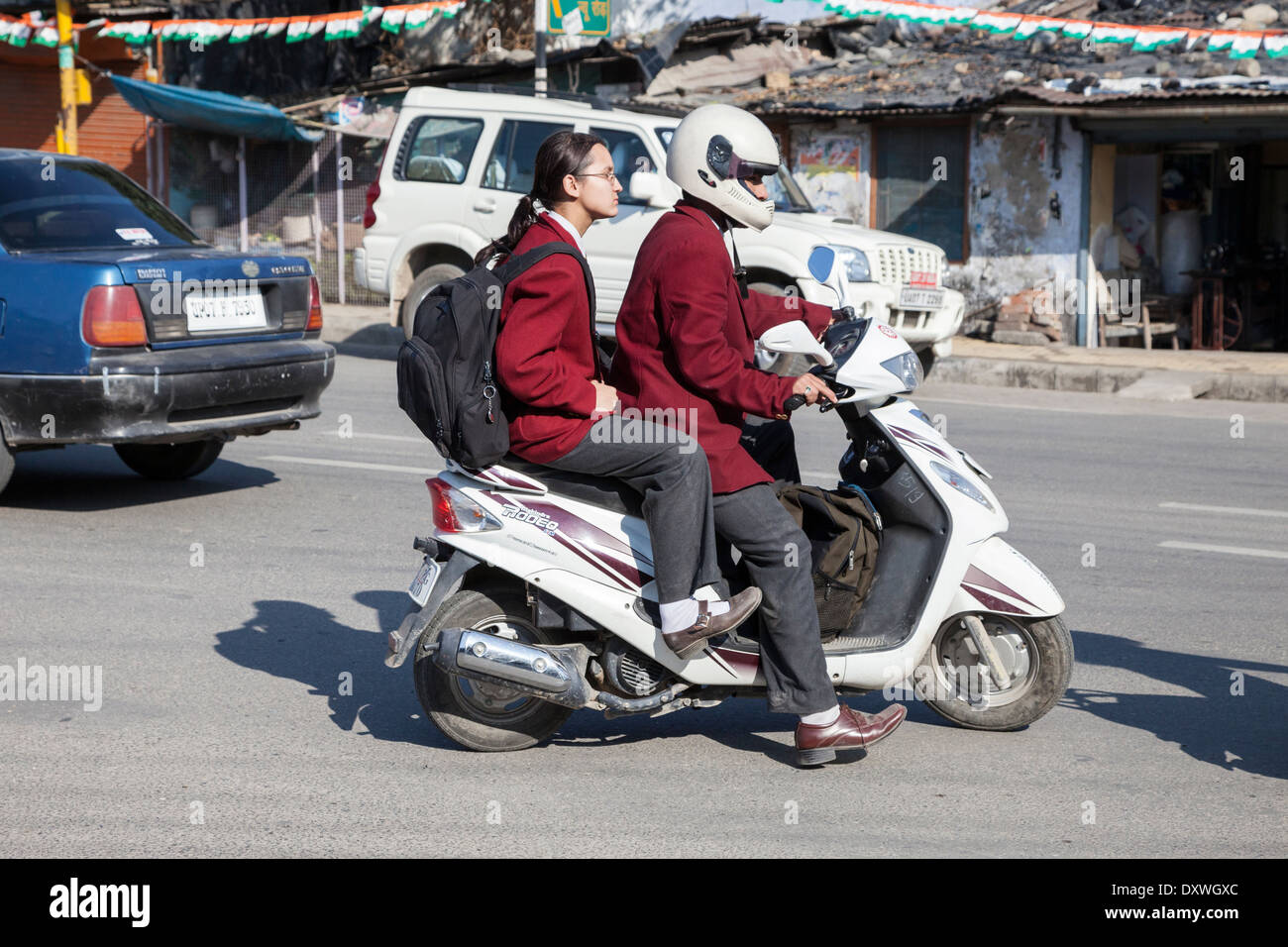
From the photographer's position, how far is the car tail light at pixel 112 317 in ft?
24.0

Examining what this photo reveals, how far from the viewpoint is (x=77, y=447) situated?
978 cm

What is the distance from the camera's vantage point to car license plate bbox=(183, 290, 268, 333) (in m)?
7.66

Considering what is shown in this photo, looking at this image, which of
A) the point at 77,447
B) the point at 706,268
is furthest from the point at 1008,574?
the point at 77,447

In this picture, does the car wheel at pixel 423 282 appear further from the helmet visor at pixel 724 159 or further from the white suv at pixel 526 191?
the helmet visor at pixel 724 159

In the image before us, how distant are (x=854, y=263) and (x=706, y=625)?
8685mm

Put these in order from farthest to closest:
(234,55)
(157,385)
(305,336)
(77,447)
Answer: (234,55) < (77,447) < (305,336) < (157,385)

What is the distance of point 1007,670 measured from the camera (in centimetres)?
473

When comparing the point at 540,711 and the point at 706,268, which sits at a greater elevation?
the point at 706,268

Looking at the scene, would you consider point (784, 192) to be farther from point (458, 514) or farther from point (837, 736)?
point (837, 736)

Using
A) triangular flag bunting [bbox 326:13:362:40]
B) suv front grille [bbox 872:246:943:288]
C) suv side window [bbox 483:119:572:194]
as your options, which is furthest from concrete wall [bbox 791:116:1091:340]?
triangular flag bunting [bbox 326:13:362:40]

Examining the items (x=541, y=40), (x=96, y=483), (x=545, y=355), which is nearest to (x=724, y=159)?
(x=545, y=355)

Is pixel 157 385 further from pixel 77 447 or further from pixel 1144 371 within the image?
pixel 1144 371

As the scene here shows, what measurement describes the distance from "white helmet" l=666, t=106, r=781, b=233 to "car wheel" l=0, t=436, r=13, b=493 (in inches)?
187

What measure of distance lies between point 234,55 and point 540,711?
79.1 ft
